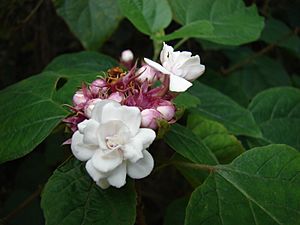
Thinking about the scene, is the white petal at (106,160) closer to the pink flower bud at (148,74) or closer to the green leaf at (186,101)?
the pink flower bud at (148,74)

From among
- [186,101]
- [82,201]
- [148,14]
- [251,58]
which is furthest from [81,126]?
[251,58]

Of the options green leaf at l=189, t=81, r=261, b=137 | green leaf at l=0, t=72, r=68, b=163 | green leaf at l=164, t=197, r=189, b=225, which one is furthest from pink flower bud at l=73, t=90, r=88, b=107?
green leaf at l=164, t=197, r=189, b=225

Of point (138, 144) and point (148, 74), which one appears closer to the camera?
point (138, 144)

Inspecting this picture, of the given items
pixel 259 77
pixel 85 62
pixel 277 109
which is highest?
pixel 85 62

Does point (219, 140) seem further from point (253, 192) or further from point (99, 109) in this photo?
point (99, 109)

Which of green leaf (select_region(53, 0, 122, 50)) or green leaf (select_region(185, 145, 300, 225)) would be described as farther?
green leaf (select_region(53, 0, 122, 50))

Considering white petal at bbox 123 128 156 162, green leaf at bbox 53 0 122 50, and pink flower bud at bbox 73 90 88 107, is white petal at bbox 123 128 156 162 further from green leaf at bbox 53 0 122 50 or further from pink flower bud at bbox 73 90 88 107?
green leaf at bbox 53 0 122 50

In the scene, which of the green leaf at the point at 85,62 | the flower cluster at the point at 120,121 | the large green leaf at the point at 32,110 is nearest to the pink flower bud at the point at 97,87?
the flower cluster at the point at 120,121
